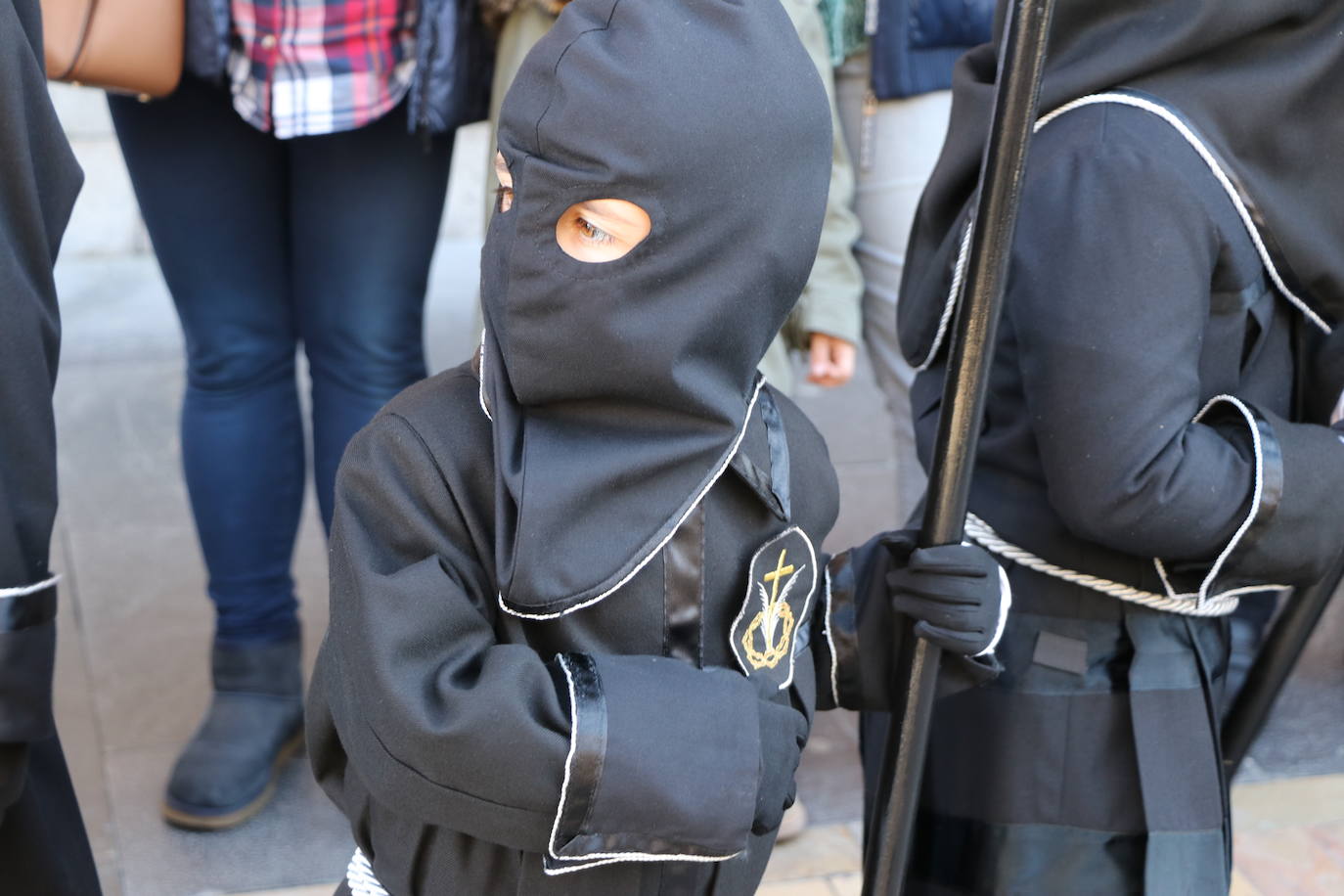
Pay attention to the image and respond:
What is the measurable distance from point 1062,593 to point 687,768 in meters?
0.70

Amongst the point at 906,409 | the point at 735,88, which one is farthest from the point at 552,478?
the point at 906,409

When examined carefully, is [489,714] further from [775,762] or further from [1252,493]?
[1252,493]

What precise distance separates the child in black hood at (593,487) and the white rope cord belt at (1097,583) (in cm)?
50

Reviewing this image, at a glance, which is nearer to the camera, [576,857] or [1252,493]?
[576,857]

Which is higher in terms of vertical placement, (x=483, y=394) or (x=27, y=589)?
(x=483, y=394)

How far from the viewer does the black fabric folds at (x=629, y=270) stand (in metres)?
1.39

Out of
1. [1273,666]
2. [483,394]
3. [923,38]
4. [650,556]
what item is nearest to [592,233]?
[483,394]

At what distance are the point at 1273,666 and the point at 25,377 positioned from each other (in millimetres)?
1600

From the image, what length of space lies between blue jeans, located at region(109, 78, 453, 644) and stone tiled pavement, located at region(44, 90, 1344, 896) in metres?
0.41

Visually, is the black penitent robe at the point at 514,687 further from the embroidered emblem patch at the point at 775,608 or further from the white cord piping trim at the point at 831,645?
the white cord piping trim at the point at 831,645

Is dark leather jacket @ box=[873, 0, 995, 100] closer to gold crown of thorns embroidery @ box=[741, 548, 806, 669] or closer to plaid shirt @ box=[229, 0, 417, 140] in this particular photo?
plaid shirt @ box=[229, 0, 417, 140]

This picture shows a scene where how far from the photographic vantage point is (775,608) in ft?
5.37

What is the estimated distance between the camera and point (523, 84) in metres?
1.46

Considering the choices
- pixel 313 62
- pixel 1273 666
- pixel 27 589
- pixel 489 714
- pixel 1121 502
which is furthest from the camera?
pixel 313 62
